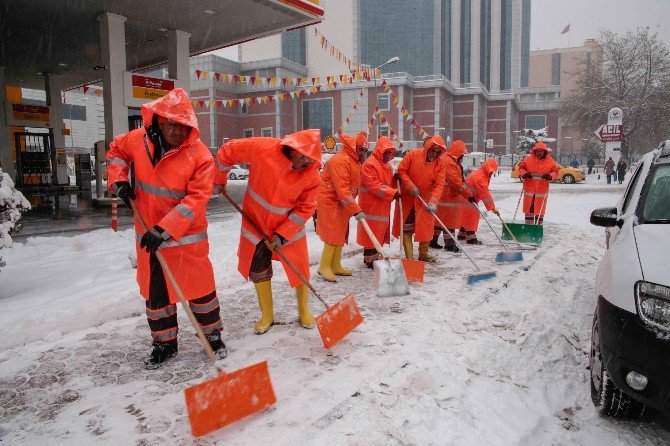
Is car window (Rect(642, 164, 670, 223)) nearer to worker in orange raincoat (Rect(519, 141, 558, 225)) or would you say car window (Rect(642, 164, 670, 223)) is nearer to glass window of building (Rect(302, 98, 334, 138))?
worker in orange raincoat (Rect(519, 141, 558, 225))

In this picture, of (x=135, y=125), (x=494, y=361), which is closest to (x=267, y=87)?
(x=135, y=125)

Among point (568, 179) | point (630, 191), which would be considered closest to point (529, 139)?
point (568, 179)

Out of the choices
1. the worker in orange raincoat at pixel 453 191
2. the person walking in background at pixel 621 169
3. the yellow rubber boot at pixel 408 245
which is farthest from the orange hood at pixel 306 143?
the person walking in background at pixel 621 169

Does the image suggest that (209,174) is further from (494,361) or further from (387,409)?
(494,361)

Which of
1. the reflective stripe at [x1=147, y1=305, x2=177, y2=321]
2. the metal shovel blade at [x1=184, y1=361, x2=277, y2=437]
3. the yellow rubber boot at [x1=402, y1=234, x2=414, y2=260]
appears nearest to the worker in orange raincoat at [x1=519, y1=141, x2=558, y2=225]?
the yellow rubber boot at [x1=402, y1=234, x2=414, y2=260]

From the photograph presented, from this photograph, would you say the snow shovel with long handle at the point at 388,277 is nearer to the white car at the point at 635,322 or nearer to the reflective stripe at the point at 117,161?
the white car at the point at 635,322

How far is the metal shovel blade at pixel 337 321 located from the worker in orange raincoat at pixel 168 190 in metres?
0.89

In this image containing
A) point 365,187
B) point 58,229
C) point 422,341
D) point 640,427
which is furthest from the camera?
point 58,229

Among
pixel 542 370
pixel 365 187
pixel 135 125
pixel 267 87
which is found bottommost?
pixel 542 370

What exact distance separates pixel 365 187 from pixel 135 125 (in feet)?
32.2

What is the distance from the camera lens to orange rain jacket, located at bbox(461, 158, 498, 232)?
7.97 m

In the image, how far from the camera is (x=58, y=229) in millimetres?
9398

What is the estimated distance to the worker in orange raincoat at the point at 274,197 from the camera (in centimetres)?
377

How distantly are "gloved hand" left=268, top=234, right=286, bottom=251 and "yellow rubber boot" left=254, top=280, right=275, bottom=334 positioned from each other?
0.37m
